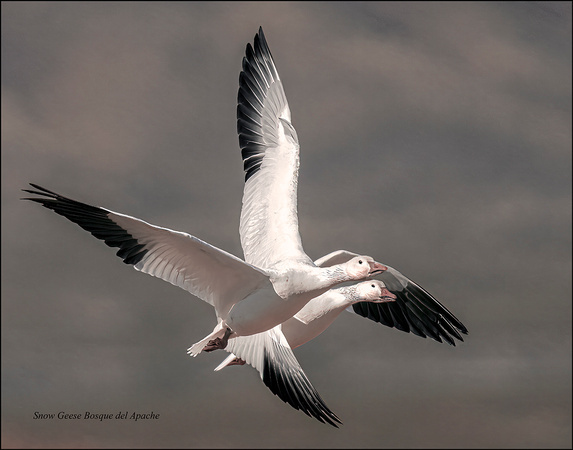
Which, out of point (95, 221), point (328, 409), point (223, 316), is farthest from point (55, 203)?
point (328, 409)

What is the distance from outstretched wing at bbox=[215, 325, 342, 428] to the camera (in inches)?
543

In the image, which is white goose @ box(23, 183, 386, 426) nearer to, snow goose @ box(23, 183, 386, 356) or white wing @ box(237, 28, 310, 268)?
snow goose @ box(23, 183, 386, 356)

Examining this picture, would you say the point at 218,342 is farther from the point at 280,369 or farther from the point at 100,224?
the point at 100,224

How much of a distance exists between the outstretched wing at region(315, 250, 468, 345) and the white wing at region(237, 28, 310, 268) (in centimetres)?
153

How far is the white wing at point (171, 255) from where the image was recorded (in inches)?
502

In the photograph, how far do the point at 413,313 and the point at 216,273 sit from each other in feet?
16.2

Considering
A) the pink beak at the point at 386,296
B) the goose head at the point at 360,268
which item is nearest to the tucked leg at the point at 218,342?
the goose head at the point at 360,268

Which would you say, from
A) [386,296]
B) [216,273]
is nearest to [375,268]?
[386,296]

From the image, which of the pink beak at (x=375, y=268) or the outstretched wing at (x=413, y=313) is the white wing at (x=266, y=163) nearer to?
the pink beak at (x=375, y=268)

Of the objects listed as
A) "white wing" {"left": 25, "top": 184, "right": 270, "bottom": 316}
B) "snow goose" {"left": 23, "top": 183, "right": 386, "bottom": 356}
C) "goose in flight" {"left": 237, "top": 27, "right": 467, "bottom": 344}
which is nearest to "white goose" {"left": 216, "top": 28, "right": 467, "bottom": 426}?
"goose in flight" {"left": 237, "top": 27, "right": 467, "bottom": 344}

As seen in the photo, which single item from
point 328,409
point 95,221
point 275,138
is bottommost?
point 328,409

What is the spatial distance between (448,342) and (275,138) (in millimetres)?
5137

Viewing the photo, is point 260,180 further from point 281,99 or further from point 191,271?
point 191,271

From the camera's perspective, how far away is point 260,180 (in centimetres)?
1692
